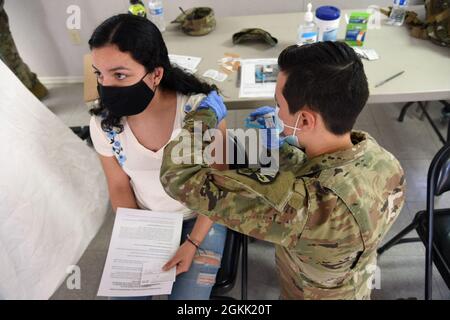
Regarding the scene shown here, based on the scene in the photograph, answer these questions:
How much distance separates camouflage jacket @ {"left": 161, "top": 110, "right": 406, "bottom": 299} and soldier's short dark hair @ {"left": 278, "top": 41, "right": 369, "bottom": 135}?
96mm

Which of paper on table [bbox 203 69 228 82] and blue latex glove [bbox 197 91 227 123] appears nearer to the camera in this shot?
blue latex glove [bbox 197 91 227 123]

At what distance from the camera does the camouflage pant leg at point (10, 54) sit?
2367 mm

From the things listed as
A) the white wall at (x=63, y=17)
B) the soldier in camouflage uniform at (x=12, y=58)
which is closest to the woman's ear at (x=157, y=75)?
the white wall at (x=63, y=17)

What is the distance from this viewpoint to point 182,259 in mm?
1160

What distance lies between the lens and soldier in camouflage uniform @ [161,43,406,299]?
0.75 meters

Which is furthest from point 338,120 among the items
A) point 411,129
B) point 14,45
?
point 14,45

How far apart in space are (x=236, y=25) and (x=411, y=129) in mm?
1409

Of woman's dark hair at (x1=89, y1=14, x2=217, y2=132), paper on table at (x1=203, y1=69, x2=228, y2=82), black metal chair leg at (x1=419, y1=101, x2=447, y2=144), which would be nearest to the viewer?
woman's dark hair at (x1=89, y1=14, x2=217, y2=132)

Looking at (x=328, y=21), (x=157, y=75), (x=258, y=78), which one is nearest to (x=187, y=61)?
(x=258, y=78)

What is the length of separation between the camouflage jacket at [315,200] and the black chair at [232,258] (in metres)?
0.38

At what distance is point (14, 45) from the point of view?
2.49m

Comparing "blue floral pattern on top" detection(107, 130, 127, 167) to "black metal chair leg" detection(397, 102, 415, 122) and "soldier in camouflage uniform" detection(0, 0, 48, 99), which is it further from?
"black metal chair leg" detection(397, 102, 415, 122)

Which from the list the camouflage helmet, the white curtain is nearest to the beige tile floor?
the white curtain

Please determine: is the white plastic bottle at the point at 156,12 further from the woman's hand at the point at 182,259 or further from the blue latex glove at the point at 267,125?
the woman's hand at the point at 182,259
